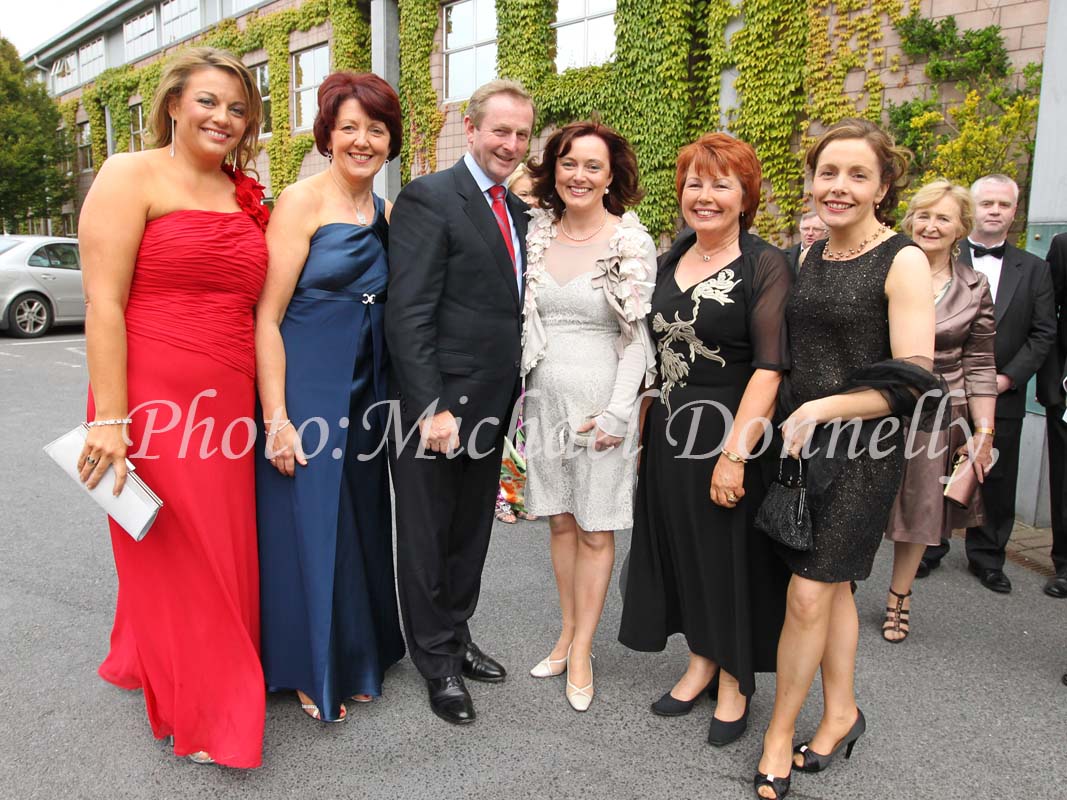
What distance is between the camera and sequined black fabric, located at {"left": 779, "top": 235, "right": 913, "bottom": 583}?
7.16 ft

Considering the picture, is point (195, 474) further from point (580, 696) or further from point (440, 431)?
point (580, 696)

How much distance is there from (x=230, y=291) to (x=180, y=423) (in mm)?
440

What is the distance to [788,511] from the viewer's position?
2.27 metres

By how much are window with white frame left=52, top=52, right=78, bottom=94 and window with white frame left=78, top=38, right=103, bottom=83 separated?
56 centimetres

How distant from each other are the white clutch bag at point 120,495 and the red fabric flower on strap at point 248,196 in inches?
33.3

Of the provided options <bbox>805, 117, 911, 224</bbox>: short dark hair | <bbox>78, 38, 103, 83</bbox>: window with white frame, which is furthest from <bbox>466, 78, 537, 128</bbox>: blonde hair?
<bbox>78, 38, 103, 83</bbox>: window with white frame

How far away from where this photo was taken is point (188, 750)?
242 cm

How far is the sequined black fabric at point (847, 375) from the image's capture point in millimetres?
2182

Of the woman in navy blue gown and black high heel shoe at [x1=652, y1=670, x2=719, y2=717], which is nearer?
the woman in navy blue gown

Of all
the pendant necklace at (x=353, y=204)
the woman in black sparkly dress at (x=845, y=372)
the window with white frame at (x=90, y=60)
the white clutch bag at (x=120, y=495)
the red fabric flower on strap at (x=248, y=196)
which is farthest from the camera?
the window with white frame at (x=90, y=60)

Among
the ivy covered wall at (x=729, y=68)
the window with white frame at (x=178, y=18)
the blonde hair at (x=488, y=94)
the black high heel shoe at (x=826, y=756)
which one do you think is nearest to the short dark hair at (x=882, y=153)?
the blonde hair at (x=488, y=94)

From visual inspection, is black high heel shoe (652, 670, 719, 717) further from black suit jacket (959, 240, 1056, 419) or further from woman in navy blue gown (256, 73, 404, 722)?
black suit jacket (959, 240, 1056, 419)

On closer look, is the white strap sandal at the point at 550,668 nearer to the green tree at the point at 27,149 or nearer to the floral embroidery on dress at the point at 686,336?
the floral embroidery on dress at the point at 686,336

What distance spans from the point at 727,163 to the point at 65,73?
33605 mm
